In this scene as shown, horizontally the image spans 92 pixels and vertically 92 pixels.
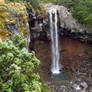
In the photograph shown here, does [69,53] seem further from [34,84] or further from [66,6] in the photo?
[34,84]

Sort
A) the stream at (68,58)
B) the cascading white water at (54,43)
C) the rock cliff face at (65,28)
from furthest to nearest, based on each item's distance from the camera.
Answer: the cascading white water at (54,43) → the rock cliff face at (65,28) → the stream at (68,58)

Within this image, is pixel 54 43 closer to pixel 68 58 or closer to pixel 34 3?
pixel 68 58

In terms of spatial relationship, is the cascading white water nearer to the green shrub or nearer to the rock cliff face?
the rock cliff face

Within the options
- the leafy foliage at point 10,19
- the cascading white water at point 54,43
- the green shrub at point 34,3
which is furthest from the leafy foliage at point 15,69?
the cascading white water at point 54,43

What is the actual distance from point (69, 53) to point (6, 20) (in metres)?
9.28

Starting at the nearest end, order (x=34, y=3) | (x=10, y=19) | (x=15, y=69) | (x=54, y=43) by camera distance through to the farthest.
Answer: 1. (x=15, y=69)
2. (x=10, y=19)
3. (x=34, y=3)
4. (x=54, y=43)

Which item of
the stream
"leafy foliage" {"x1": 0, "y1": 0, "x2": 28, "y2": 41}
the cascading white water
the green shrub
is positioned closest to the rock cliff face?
the cascading white water

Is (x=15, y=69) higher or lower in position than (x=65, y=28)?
higher

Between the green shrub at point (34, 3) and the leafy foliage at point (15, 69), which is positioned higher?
the green shrub at point (34, 3)

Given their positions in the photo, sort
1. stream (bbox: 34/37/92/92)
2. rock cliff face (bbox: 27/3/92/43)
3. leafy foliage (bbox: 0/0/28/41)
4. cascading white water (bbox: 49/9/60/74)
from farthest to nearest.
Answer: cascading white water (bbox: 49/9/60/74) < rock cliff face (bbox: 27/3/92/43) < stream (bbox: 34/37/92/92) < leafy foliage (bbox: 0/0/28/41)

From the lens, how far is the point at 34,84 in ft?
14.3

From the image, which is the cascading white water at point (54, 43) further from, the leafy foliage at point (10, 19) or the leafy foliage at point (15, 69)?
the leafy foliage at point (15, 69)

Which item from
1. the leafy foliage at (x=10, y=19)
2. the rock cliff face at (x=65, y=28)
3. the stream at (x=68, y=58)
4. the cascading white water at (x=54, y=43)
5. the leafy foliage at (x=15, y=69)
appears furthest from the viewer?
the cascading white water at (x=54, y=43)

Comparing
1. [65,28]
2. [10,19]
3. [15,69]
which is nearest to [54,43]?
[65,28]
